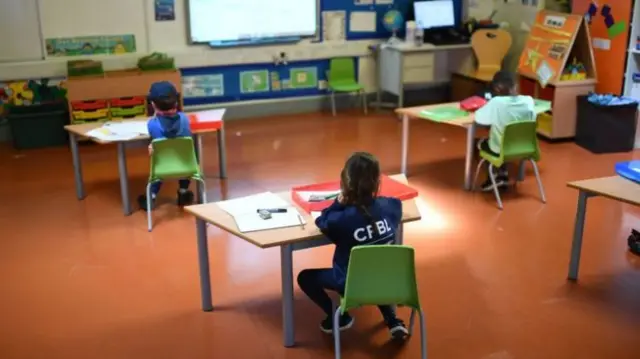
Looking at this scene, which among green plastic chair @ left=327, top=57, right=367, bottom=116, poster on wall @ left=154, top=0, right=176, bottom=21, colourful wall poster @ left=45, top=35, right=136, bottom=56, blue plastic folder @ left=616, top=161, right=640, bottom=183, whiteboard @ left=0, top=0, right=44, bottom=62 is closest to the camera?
blue plastic folder @ left=616, top=161, right=640, bottom=183

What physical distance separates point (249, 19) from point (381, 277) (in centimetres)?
558

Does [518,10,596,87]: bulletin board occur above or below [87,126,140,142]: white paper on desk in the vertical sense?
above

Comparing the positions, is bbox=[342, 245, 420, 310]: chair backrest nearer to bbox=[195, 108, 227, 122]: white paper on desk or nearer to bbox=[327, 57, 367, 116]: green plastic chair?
bbox=[195, 108, 227, 122]: white paper on desk

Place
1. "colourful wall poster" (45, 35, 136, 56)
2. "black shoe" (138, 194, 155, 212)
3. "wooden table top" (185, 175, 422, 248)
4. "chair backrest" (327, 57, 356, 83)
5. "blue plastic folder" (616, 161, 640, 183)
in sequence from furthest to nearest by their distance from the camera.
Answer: "chair backrest" (327, 57, 356, 83) → "colourful wall poster" (45, 35, 136, 56) → "black shoe" (138, 194, 155, 212) → "blue plastic folder" (616, 161, 640, 183) → "wooden table top" (185, 175, 422, 248)

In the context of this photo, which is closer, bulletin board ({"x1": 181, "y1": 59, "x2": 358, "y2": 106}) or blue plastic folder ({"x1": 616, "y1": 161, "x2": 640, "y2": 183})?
blue plastic folder ({"x1": 616, "y1": 161, "x2": 640, "y2": 183})

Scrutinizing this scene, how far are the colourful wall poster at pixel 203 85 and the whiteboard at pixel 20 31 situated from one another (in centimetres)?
155

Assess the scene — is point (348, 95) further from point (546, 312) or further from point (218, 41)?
point (546, 312)

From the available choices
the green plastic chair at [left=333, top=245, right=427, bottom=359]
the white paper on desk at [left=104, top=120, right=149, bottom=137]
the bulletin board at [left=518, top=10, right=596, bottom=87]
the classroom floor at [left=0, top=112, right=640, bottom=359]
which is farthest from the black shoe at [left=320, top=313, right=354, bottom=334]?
the bulletin board at [left=518, top=10, right=596, bottom=87]

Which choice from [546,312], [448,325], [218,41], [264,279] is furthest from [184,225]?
[218,41]

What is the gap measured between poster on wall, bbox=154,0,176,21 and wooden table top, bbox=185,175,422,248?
4567 mm

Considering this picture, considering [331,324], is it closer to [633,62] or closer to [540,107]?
[540,107]

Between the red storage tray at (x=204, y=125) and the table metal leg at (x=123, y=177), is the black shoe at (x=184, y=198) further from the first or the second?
the red storage tray at (x=204, y=125)

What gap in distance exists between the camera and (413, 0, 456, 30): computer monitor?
8562 mm

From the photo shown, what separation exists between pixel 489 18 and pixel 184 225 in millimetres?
5367
